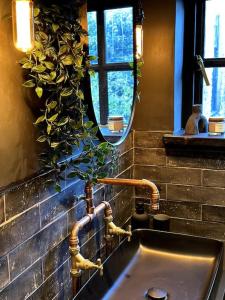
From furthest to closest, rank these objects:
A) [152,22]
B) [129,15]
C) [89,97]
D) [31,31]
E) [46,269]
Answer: [152,22] < [129,15] < [89,97] < [46,269] < [31,31]

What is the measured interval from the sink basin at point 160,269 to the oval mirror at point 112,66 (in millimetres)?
467

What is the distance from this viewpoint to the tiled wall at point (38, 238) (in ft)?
3.14

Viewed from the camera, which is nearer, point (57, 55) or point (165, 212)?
point (57, 55)

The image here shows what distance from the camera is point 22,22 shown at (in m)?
0.82

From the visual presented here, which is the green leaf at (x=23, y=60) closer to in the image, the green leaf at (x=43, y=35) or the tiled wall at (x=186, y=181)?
the green leaf at (x=43, y=35)

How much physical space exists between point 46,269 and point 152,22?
1208mm

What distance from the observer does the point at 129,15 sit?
5.04ft

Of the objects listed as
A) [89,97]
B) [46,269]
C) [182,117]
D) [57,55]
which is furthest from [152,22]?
[46,269]

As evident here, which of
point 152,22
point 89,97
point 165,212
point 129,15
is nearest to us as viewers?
point 89,97

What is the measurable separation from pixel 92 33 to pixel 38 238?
0.72 meters

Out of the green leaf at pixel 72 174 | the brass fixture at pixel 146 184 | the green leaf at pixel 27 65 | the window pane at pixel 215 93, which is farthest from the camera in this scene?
the window pane at pixel 215 93

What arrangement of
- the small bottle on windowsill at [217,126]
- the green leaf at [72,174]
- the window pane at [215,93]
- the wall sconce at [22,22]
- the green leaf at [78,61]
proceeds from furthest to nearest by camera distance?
the window pane at [215,93], the small bottle on windowsill at [217,126], the green leaf at [72,174], the green leaf at [78,61], the wall sconce at [22,22]

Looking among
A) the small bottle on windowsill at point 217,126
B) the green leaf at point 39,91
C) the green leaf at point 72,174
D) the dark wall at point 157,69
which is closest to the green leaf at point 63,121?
the green leaf at point 39,91

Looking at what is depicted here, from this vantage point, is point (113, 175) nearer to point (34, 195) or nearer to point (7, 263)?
point (34, 195)
